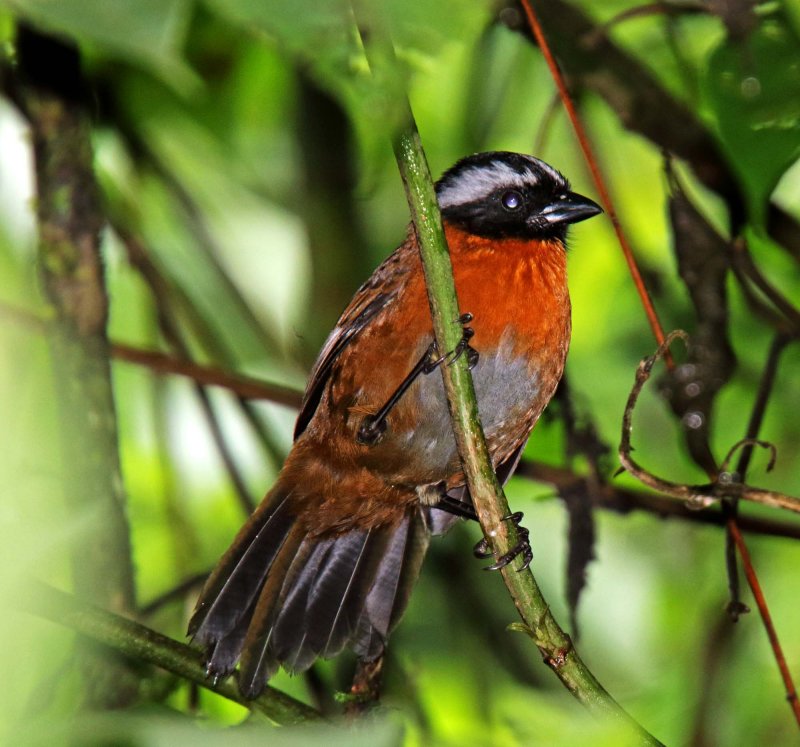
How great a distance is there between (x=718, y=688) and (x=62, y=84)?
2.75m

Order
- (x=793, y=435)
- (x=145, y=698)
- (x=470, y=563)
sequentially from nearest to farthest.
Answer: (x=145, y=698) < (x=793, y=435) < (x=470, y=563)

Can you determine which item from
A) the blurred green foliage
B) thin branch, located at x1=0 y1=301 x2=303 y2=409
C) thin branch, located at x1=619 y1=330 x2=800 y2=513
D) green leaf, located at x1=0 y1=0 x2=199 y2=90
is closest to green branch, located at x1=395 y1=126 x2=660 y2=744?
thin branch, located at x1=619 y1=330 x2=800 y2=513

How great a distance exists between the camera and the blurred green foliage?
143 inches

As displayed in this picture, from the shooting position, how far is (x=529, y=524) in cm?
465

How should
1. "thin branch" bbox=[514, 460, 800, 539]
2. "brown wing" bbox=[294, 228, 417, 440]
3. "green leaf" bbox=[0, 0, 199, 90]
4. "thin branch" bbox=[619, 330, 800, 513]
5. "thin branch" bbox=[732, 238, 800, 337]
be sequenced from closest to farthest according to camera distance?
"green leaf" bbox=[0, 0, 199, 90] < "thin branch" bbox=[619, 330, 800, 513] < "brown wing" bbox=[294, 228, 417, 440] < "thin branch" bbox=[514, 460, 800, 539] < "thin branch" bbox=[732, 238, 800, 337]

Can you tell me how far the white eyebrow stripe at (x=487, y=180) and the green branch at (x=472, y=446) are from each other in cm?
143

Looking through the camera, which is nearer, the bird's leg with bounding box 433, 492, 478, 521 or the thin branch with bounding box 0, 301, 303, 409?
the bird's leg with bounding box 433, 492, 478, 521

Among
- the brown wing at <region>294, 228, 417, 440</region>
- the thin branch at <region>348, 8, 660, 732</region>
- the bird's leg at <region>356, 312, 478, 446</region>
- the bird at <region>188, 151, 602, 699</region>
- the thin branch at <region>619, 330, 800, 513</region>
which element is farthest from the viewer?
the brown wing at <region>294, 228, 417, 440</region>

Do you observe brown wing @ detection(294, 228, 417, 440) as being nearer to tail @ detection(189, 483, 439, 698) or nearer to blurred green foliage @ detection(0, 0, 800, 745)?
tail @ detection(189, 483, 439, 698)

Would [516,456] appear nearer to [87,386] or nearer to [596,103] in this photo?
[87,386]

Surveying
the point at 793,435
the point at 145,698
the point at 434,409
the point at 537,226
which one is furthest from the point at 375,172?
the point at 145,698

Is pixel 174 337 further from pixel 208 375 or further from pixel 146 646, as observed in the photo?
pixel 146 646

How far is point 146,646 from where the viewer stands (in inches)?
87.0

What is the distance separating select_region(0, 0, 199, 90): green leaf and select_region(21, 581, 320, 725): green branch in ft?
2.74
